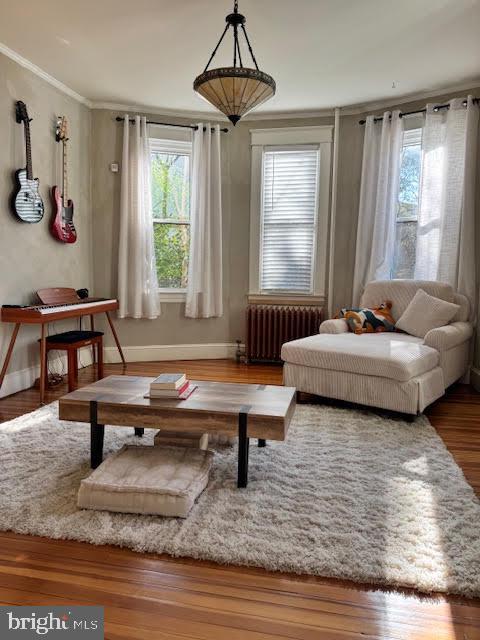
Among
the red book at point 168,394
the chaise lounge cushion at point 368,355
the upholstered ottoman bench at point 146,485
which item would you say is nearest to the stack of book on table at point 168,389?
the red book at point 168,394

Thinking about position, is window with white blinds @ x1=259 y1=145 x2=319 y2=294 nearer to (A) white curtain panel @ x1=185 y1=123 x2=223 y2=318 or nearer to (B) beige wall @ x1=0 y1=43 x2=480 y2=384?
(B) beige wall @ x1=0 y1=43 x2=480 y2=384

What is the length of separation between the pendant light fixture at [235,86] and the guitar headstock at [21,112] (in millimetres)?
1718

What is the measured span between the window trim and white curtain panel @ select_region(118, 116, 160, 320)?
3.64ft

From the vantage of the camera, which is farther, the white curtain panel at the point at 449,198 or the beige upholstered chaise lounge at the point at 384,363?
the white curtain panel at the point at 449,198

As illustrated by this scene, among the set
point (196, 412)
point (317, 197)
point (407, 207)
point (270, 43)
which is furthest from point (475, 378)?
point (270, 43)

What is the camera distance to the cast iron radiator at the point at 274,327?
16.7ft

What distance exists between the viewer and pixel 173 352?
5.33 metres

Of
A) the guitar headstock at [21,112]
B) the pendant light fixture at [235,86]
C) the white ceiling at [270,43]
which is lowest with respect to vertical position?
the pendant light fixture at [235,86]

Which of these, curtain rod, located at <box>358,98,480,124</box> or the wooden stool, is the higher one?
curtain rod, located at <box>358,98,480,124</box>

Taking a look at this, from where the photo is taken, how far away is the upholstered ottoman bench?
77.7 inches

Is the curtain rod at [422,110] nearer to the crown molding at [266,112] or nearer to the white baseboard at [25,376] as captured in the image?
the crown molding at [266,112]

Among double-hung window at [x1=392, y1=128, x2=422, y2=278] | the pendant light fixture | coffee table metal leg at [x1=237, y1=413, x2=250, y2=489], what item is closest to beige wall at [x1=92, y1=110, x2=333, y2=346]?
double-hung window at [x1=392, y1=128, x2=422, y2=278]

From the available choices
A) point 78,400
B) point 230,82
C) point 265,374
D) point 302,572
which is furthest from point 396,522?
point 265,374

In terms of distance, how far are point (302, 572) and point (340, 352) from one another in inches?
78.3
